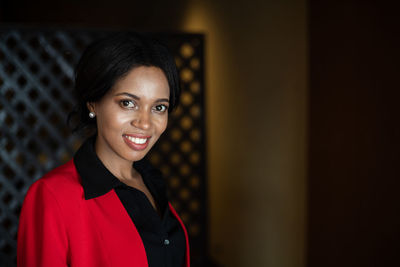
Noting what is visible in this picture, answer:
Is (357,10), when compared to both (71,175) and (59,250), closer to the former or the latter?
(71,175)

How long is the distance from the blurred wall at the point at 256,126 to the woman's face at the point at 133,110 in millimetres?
1212

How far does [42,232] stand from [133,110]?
0.39 meters

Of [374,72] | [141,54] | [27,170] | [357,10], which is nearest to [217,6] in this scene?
[357,10]

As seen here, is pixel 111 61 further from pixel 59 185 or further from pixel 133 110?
pixel 59 185

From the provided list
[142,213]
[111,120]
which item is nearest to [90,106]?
[111,120]

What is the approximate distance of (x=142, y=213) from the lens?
1.03 meters

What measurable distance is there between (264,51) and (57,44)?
139 cm

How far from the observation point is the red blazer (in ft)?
2.70

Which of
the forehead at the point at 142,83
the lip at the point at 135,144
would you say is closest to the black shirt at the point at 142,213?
the lip at the point at 135,144

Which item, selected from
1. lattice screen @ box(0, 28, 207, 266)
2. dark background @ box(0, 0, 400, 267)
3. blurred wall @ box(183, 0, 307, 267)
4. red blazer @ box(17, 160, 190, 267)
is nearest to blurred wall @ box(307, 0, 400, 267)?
dark background @ box(0, 0, 400, 267)

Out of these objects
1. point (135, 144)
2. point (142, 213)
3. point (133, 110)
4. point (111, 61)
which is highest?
point (111, 61)

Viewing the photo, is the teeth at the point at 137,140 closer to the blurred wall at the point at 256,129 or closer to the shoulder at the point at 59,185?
the shoulder at the point at 59,185

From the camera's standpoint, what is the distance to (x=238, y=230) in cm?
273

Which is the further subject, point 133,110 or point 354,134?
point 354,134
